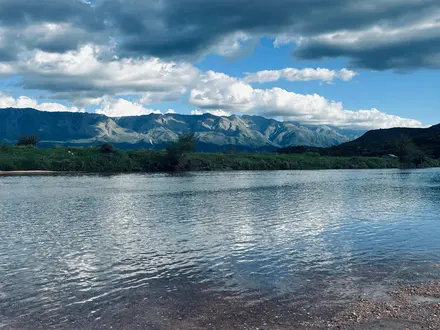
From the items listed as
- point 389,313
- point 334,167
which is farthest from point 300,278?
point 334,167

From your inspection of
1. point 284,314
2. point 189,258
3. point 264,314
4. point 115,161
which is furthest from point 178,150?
point 284,314

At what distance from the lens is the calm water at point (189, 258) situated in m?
19.0

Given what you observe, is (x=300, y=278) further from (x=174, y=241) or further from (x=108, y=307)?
(x=174, y=241)

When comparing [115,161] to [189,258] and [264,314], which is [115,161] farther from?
[264,314]

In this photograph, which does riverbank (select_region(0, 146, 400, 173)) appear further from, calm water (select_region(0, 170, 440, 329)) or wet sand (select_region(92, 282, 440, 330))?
wet sand (select_region(92, 282, 440, 330))

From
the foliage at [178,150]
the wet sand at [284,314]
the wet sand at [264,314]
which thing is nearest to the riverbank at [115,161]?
the foliage at [178,150]

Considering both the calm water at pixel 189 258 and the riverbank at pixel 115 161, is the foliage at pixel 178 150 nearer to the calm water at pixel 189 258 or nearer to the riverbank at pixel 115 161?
the riverbank at pixel 115 161

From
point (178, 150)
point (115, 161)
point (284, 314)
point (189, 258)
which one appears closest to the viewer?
point (284, 314)

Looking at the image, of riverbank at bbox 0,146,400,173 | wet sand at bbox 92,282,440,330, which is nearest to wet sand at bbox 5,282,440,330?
wet sand at bbox 92,282,440,330

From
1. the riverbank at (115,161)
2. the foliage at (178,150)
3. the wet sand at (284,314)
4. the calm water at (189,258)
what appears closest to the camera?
the wet sand at (284,314)

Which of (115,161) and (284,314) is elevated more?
(115,161)

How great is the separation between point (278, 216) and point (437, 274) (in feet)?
75.8

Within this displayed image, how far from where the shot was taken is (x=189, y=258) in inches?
1083

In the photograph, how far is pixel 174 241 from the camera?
32.6 m
